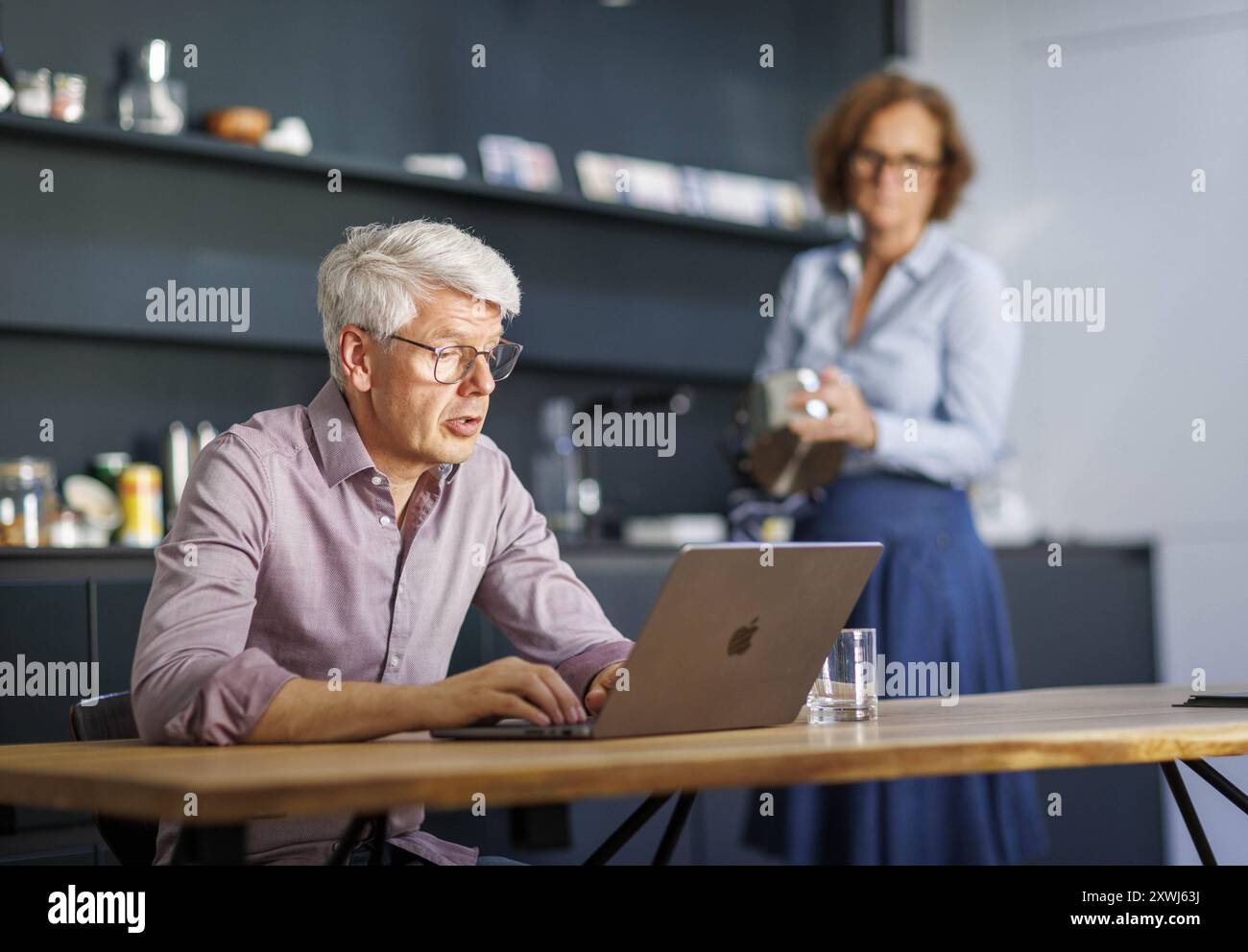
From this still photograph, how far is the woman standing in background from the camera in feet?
9.98

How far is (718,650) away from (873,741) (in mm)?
180

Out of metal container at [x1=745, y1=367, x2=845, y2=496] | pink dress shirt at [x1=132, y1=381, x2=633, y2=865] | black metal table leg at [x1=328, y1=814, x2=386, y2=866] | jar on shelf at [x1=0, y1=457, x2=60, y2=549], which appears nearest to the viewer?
black metal table leg at [x1=328, y1=814, x2=386, y2=866]

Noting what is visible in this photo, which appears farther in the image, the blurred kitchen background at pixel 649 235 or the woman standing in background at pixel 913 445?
the blurred kitchen background at pixel 649 235

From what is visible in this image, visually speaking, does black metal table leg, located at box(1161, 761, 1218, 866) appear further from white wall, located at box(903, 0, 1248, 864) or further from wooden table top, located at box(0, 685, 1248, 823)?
white wall, located at box(903, 0, 1248, 864)

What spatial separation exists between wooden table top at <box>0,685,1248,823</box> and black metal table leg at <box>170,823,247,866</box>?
25 millimetres

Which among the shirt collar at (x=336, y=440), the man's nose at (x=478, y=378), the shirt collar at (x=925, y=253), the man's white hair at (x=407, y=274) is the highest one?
the shirt collar at (x=925, y=253)

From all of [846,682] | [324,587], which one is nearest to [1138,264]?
[846,682]

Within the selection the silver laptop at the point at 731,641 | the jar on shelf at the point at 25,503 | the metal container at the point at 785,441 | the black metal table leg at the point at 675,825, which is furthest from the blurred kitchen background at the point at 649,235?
the silver laptop at the point at 731,641

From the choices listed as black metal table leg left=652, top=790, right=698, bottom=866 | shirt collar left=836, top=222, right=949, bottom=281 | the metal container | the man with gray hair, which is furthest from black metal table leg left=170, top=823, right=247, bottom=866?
shirt collar left=836, top=222, right=949, bottom=281

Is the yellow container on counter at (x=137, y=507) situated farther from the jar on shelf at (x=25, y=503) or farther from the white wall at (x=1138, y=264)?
the white wall at (x=1138, y=264)

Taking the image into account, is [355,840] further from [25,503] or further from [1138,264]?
[1138,264]

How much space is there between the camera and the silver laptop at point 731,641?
1297 millimetres
